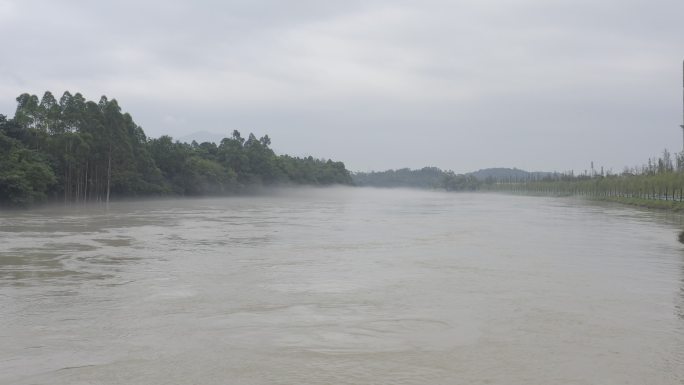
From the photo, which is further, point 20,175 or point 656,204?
point 656,204

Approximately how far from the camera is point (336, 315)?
834 cm

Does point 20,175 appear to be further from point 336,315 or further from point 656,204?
point 656,204

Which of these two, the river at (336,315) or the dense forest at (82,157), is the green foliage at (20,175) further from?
the river at (336,315)

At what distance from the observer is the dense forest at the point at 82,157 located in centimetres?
3619

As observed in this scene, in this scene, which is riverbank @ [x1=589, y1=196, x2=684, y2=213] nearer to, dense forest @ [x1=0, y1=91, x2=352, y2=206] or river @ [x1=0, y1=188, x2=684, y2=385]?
river @ [x1=0, y1=188, x2=684, y2=385]

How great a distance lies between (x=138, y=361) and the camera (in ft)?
19.9

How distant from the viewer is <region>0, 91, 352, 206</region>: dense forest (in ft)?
119

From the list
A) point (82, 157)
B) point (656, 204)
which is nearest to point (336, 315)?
point (82, 157)

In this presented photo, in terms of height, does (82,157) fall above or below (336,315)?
above

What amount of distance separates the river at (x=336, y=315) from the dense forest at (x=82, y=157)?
893 inches

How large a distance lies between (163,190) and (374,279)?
52179 mm

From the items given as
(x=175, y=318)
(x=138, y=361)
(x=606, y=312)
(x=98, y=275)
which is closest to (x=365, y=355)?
(x=138, y=361)

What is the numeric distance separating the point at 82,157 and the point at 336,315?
137ft

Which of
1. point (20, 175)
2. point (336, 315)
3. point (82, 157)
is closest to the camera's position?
point (336, 315)
